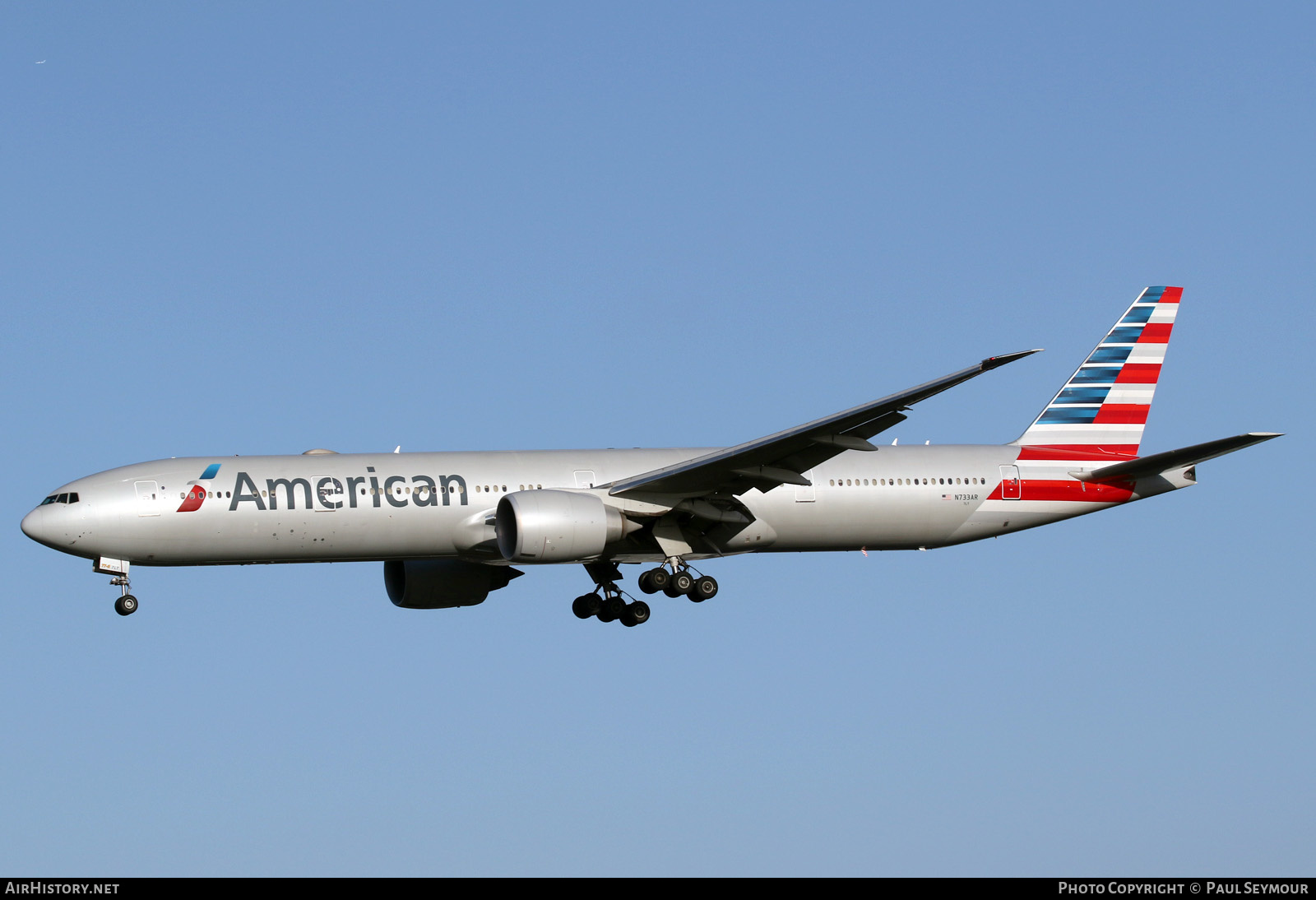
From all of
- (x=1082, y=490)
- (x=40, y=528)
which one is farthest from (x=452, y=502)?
(x=1082, y=490)

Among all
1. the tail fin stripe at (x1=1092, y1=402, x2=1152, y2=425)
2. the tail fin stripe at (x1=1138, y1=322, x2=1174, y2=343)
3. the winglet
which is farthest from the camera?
the tail fin stripe at (x1=1138, y1=322, x2=1174, y2=343)

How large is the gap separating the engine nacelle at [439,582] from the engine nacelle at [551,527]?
5.12m

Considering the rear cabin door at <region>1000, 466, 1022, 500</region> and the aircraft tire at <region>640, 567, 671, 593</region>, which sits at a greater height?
the rear cabin door at <region>1000, 466, 1022, 500</region>

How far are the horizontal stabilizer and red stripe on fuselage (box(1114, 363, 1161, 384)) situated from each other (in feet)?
11.4

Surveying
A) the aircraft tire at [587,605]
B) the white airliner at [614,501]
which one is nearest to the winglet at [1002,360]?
the white airliner at [614,501]

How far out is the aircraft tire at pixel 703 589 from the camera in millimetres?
38969

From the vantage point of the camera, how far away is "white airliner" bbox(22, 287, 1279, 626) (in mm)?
35500

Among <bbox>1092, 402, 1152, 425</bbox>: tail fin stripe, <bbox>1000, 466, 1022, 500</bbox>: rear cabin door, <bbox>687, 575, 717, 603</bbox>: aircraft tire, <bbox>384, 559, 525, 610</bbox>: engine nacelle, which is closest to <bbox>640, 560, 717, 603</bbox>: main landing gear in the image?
<bbox>687, 575, 717, 603</bbox>: aircraft tire

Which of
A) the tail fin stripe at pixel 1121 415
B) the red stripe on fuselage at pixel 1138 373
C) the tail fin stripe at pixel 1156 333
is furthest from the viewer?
the tail fin stripe at pixel 1156 333

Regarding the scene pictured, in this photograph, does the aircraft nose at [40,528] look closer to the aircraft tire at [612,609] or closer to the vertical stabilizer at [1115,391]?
the aircraft tire at [612,609]

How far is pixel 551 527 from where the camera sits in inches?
1382

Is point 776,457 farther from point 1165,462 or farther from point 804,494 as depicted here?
point 1165,462

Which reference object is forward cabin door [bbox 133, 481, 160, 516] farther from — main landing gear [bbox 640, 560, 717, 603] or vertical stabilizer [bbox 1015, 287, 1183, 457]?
vertical stabilizer [bbox 1015, 287, 1183, 457]
